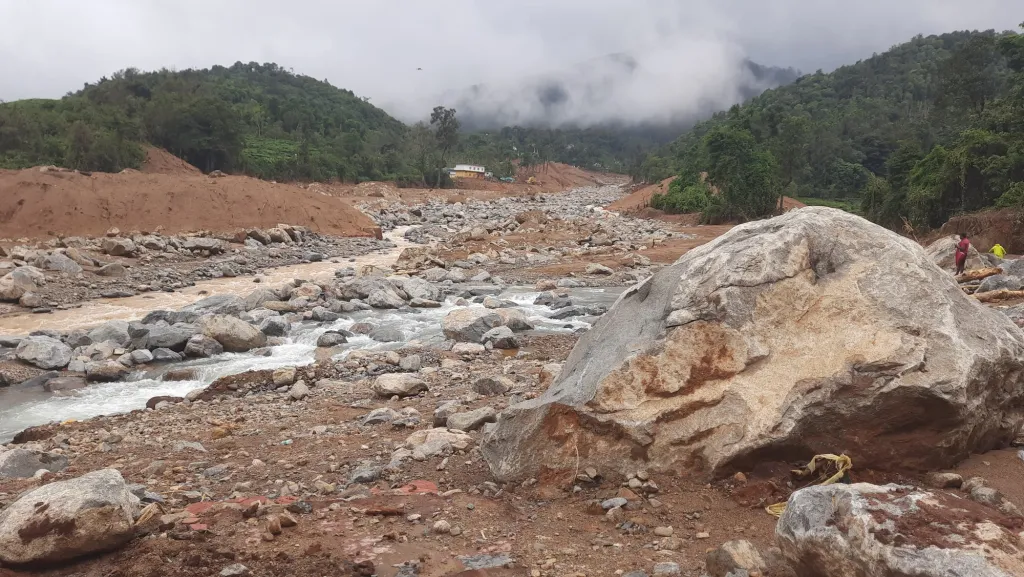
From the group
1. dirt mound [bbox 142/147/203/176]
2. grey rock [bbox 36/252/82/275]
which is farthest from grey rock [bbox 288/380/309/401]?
dirt mound [bbox 142/147/203/176]

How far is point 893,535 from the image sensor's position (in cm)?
279

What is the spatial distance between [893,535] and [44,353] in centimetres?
1316

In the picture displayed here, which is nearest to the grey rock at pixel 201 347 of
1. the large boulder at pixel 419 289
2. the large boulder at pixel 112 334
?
the large boulder at pixel 112 334

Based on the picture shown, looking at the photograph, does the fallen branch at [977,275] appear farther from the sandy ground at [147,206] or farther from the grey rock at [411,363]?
the sandy ground at [147,206]

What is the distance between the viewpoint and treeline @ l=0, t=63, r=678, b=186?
42.0 meters

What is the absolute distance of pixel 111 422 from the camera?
828cm

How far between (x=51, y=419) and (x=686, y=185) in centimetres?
4465

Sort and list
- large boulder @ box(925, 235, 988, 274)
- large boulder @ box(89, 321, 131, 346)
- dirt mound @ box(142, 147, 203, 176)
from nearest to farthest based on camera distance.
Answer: large boulder @ box(89, 321, 131, 346)
large boulder @ box(925, 235, 988, 274)
dirt mound @ box(142, 147, 203, 176)

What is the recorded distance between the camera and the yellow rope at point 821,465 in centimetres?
409

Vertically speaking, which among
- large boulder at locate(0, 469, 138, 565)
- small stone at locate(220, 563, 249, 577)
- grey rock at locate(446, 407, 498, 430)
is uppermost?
large boulder at locate(0, 469, 138, 565)

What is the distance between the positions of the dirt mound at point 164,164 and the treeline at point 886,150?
1357 inches

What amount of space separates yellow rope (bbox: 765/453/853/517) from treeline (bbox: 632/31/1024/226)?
71.7 ft

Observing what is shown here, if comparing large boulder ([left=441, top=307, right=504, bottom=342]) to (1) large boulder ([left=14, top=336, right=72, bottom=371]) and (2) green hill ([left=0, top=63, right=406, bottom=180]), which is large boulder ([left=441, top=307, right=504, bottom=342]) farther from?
(2) green hill ([left=0, top=63, right=406, bottom=180])

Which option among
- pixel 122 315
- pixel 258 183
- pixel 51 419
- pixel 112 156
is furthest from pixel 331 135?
pixel 51 419
